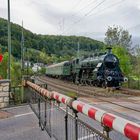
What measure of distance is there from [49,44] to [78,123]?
121601 mm

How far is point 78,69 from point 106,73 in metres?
6.75

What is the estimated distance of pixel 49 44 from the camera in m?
127

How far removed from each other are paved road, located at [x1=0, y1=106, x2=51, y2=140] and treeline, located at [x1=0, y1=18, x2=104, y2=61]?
50.1 meters

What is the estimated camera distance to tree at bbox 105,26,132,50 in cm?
7975

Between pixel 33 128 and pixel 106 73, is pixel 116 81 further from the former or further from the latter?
pixel 33 128

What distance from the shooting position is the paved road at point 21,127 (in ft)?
30.5

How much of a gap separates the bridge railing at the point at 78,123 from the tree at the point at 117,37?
69922mm

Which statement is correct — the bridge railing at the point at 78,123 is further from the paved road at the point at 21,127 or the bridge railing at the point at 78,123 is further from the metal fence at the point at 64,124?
the paved road at the point at 21,127

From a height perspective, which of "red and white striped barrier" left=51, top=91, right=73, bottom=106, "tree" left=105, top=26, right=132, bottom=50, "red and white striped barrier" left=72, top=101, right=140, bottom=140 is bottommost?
"red and white striped barrier" left=72, top=101, right=140, bottom=140

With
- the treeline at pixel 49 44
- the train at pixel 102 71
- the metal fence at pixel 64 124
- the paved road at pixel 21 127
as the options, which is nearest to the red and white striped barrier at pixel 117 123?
the metal fence at pixel 64 124

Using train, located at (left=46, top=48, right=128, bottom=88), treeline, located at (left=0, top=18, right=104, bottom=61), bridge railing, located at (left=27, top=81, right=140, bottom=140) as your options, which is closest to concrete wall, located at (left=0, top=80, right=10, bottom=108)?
bridge railing, located at (left=27, top=81, right=140, bottom=140)

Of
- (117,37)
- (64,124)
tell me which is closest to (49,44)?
(117,37)

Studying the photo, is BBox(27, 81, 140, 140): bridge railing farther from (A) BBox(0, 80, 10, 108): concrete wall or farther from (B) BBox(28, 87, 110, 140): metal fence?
(A) BBox(0, 80, 10, 108): concrete wall

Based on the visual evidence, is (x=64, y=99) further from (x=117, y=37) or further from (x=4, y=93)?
(x=117, y=37)
